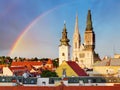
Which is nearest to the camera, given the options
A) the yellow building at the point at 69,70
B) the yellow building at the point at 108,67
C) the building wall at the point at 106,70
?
the yellow building at the point at 69,70

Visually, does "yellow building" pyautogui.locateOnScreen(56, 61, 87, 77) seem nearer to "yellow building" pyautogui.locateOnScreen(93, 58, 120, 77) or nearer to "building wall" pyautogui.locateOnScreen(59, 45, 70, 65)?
"yellow building" pyautogui.locateOnScreen(93, 58, 120, 77)

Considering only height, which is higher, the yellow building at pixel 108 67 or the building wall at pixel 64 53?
the building wall at pixel 64 53

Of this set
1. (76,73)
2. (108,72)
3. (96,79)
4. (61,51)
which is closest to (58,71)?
(76,73)

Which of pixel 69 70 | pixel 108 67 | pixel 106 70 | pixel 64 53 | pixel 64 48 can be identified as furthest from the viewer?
pixel 64 53

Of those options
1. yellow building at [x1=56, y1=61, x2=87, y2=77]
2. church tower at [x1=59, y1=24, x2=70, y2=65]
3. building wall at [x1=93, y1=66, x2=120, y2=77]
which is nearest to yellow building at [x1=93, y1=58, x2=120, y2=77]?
building wall at [x1=93, y1=66, x2=120, y2=77]

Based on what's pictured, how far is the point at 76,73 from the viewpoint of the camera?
104562 millimetres

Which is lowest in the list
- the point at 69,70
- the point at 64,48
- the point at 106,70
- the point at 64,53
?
the point at 69,70

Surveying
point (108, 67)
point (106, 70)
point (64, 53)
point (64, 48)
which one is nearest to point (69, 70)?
point (106, 70)

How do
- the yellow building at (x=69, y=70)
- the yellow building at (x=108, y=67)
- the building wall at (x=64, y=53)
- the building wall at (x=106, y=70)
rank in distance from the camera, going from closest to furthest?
the yellow building at (x=69, y=70)
the building wall at (x=106, y=70)
the yellow building at (x=108, y=67)
the building wall at (x=64, y=53)

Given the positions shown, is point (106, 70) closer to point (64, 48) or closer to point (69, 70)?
point (69, 70)

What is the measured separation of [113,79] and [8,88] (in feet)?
86.2

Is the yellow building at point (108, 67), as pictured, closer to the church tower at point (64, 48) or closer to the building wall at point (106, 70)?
the building wall at point (106, 70)

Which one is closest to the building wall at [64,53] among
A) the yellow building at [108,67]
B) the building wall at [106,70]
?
the yellow building at [108,67]

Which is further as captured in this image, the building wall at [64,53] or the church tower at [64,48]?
the building wall at [64,53]
